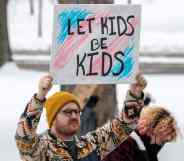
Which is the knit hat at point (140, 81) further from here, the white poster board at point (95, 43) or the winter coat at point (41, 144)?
the winter coat at point (41, 144)

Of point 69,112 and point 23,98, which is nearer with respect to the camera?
point 69,112

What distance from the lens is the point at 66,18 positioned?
435 cm

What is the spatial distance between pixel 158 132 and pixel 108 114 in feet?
16.4

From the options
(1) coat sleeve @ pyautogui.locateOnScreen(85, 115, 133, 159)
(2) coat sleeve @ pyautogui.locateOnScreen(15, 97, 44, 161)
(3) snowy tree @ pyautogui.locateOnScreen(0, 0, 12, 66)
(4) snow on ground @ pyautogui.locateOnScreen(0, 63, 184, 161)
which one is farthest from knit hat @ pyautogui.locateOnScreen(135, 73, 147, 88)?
(3) snowy tree @ pyautogui.locateOnScreen(0, 0, 12, 66)

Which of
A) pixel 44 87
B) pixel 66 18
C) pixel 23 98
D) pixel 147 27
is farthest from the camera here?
pixel 147 27

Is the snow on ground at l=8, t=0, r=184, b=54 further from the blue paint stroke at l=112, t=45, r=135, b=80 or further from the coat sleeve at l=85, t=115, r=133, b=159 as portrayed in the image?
the coat sleeve at l=85, t=115, r=133, b=159

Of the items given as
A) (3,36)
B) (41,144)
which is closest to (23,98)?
(3,36)

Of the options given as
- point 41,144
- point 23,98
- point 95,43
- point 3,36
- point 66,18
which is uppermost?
point 3,36

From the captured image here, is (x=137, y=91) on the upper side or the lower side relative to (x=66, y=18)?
lower

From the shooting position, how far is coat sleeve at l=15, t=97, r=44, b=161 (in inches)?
145

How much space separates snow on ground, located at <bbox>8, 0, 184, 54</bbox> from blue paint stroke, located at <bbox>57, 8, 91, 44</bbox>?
79.3 feet

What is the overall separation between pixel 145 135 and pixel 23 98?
8319 millimetres

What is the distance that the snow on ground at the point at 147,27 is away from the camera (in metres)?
30.0

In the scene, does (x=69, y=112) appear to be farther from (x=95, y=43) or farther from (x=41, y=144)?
(x=95, y=43)
